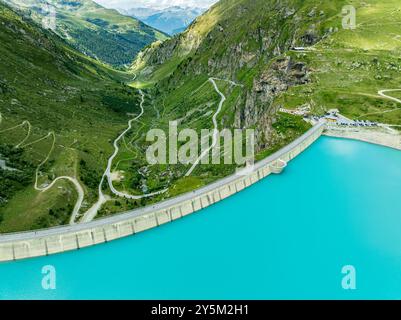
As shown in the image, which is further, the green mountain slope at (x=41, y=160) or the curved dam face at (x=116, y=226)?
the green mountain slope at (x=41, y=160)

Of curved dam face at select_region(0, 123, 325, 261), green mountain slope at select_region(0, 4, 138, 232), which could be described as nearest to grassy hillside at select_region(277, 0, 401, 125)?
curved dam face at select_region(0, 123, 325, 261)

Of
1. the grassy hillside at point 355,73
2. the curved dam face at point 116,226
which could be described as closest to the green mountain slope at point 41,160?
the curved dam face at point 116,226

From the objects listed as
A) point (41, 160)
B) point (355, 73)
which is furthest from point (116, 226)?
point (355, 73)

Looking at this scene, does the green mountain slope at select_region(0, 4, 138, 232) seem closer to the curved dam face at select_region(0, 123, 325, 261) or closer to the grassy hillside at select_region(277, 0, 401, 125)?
the curved dam face at select_region(0, 123, 325, 261)

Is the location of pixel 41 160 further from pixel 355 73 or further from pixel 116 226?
pixel 355 73

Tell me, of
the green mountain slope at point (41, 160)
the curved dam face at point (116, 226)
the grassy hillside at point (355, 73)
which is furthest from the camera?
the grassy hillside at point (355, 73)

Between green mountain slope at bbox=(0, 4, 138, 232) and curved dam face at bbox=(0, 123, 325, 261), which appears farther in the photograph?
green mountain slope at bbox=(0, 4, 138, 232)

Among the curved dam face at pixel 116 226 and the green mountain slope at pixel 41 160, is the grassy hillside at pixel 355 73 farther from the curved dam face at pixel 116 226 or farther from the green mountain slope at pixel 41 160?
the green mountain slope at pixel 41 160

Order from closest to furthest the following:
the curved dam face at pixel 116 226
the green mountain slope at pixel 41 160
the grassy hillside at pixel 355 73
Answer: the curved dam face at pixel 116 226, the green mountain slope at pixel 41 160, the grassy hillside at pixel 355 73
